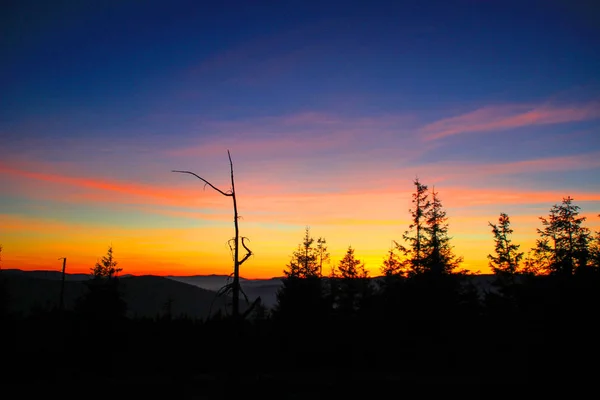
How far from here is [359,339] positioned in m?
24.9

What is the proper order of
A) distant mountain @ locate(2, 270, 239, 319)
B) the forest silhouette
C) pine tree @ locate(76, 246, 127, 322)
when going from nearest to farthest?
the forest silhouette → pine tree @ locate(76, 246, 127, 322) → distant mountain @ locate(2, 270, 239, 319)

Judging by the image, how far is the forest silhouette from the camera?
1432cm

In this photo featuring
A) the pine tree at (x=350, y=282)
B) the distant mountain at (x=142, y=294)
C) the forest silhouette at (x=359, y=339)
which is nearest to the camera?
the forest silhouette at (x=359, y=339)

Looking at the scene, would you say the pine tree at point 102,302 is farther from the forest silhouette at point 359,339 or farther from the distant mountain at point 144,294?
the distant mountain at point 144,294

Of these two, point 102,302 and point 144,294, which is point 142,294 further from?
point 102,302

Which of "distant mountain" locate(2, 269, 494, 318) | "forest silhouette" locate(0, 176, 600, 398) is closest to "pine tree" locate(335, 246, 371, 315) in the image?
"forest silhouette" locate(0, 176, 600, 398)

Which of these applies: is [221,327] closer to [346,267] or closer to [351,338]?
[351,338]

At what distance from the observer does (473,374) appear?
18.4 metres

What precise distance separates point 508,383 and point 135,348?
77.3 feet

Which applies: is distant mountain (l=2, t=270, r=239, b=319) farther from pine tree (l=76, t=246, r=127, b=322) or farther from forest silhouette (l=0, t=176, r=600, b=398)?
forest silhouette (l=0, t=176, r=600, b=398)

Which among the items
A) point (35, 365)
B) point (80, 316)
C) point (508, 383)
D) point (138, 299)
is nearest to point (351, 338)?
point (508, 383)

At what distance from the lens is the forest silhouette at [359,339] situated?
14.3 meters

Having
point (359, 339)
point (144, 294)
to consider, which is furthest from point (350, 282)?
point (144, 294)

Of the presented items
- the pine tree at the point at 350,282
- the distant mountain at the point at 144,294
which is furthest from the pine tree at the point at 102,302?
the distant mountain at the point at 144,294
